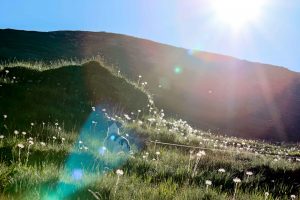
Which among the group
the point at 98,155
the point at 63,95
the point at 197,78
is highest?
the point at 197,78

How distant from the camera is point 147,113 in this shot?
21672 mm

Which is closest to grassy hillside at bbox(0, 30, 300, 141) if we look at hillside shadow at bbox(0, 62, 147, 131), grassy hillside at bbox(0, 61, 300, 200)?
hillside shadow at bbox(0, 62, 147, 131)

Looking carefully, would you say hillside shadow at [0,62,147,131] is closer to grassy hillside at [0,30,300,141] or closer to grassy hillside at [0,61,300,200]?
grassy hillside at [0,61,300,200]

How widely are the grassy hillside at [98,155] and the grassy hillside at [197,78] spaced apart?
2176 centimetres

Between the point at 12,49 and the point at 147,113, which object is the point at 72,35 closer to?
the point at 12,49

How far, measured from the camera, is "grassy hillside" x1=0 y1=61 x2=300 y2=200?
6.30 metres

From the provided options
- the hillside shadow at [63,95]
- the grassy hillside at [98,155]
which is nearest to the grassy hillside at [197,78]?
the hillside shadow at [63,95]

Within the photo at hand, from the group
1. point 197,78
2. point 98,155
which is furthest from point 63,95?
point 197,78

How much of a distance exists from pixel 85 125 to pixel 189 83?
41.8 metres

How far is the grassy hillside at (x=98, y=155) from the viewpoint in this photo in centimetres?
630

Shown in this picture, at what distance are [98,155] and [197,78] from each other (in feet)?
168

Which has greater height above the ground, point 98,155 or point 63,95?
point 63,95

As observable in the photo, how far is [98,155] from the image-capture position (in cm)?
916

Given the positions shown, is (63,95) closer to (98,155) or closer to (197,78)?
(98,155)
